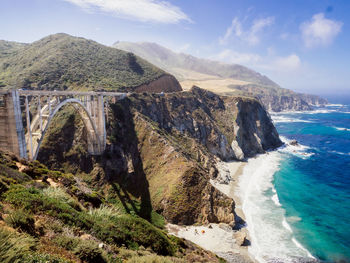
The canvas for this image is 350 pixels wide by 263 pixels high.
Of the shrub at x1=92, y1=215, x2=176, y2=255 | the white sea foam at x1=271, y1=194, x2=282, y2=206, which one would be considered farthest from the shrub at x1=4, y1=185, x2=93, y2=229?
the white sea foam at x1=271, y1=194, x2=282, y2=206

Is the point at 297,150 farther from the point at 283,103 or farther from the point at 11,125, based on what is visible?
the point at 283,103

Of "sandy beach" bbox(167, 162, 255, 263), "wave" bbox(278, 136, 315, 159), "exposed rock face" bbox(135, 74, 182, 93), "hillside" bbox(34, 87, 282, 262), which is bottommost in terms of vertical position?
"sandy beach" bbox(167, 162, 255, 263)

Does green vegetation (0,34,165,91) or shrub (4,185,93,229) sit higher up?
green vegetation (0,34,165,91)

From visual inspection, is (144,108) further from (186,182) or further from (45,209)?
(45,209)

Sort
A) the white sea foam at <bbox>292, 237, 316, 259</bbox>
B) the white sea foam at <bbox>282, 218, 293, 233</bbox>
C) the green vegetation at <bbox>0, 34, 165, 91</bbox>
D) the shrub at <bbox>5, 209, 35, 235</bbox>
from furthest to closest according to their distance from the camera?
the green vegetation at <bbox>0, 34, 165, 91</bbox>
the white sea foam at <bbox>282, 218, 293, 233</bbox>
the white sea foam at <bbox>292, 237, 316, 259</bbox>
the shrub at <bbox>5, 209, 35, 235</bbox>

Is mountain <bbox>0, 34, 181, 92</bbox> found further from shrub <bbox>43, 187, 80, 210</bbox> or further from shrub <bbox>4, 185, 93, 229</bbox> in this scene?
shrub <bbox>4, 185, 93, 229</bbox>

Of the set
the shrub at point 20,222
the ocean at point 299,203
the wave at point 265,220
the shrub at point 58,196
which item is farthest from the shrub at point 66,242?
the ocean at point 299,203

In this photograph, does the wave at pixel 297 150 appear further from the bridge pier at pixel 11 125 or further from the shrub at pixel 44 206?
the bridge pier at pixel 11 125
